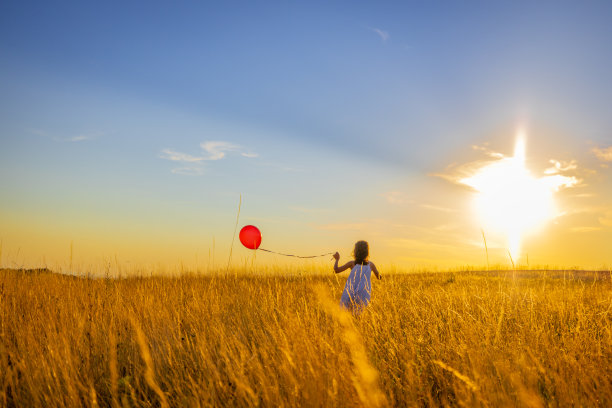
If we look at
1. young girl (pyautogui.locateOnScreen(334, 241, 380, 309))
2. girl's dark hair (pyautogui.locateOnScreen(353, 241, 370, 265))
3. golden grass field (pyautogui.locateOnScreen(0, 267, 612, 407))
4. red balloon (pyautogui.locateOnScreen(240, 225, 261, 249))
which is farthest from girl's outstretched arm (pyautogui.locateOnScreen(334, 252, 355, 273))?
red balloon (pyautogui.locateOnScreen(240, 225, 261, 249))

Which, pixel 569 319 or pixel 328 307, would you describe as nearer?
pixel 569 319

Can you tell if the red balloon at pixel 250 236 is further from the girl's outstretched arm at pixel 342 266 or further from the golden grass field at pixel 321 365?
the golden grass field at pixel 321 365

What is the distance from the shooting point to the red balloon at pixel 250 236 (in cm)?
1091

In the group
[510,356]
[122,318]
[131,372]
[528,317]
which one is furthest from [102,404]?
[528,317]

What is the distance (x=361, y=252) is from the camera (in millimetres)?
7418

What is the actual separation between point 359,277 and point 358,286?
0.58ft

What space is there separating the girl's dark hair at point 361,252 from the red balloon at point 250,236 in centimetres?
422

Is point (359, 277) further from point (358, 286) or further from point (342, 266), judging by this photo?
point (342, 266)

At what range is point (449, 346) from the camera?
4168 millimetres

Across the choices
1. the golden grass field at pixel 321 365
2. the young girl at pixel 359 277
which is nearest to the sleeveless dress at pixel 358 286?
the young girl at pixel 359 277

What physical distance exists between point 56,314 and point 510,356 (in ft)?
22.9

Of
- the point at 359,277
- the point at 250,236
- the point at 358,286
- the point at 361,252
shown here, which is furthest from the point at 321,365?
the point at 250,236

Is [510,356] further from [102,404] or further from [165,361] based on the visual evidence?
[102,404]

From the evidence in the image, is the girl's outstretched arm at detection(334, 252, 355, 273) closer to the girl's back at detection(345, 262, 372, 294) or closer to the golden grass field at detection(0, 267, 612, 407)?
the girl's back at detection(345, 262, 372, 294)
